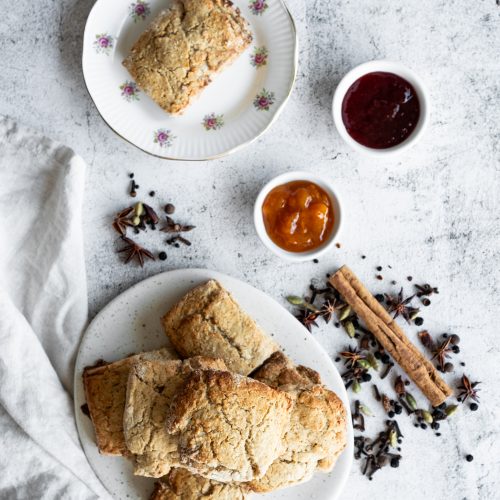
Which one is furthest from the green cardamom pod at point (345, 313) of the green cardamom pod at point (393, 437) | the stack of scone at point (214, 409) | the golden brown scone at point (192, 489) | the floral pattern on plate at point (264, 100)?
the floral pattern on plate at point (264, 100)

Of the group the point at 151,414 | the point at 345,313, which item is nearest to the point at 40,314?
the point at 151,414

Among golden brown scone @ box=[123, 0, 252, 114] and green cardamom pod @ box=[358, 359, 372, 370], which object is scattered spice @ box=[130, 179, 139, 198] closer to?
golden brown scone @ box=[123, 0, 252, 114]

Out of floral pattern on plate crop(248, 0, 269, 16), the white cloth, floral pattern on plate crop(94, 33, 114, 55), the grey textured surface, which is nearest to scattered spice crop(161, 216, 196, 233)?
the grey textured surface

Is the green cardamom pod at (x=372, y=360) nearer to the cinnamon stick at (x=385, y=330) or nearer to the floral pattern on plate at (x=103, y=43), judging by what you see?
the cinnamon stick at (x=385, y=330)

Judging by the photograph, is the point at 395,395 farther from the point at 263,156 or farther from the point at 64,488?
the point at 64,488

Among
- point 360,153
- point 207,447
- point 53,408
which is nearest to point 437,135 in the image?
point 360,153

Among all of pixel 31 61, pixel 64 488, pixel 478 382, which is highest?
pixel 31 61

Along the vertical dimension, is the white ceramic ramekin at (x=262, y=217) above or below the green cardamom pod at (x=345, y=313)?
above
